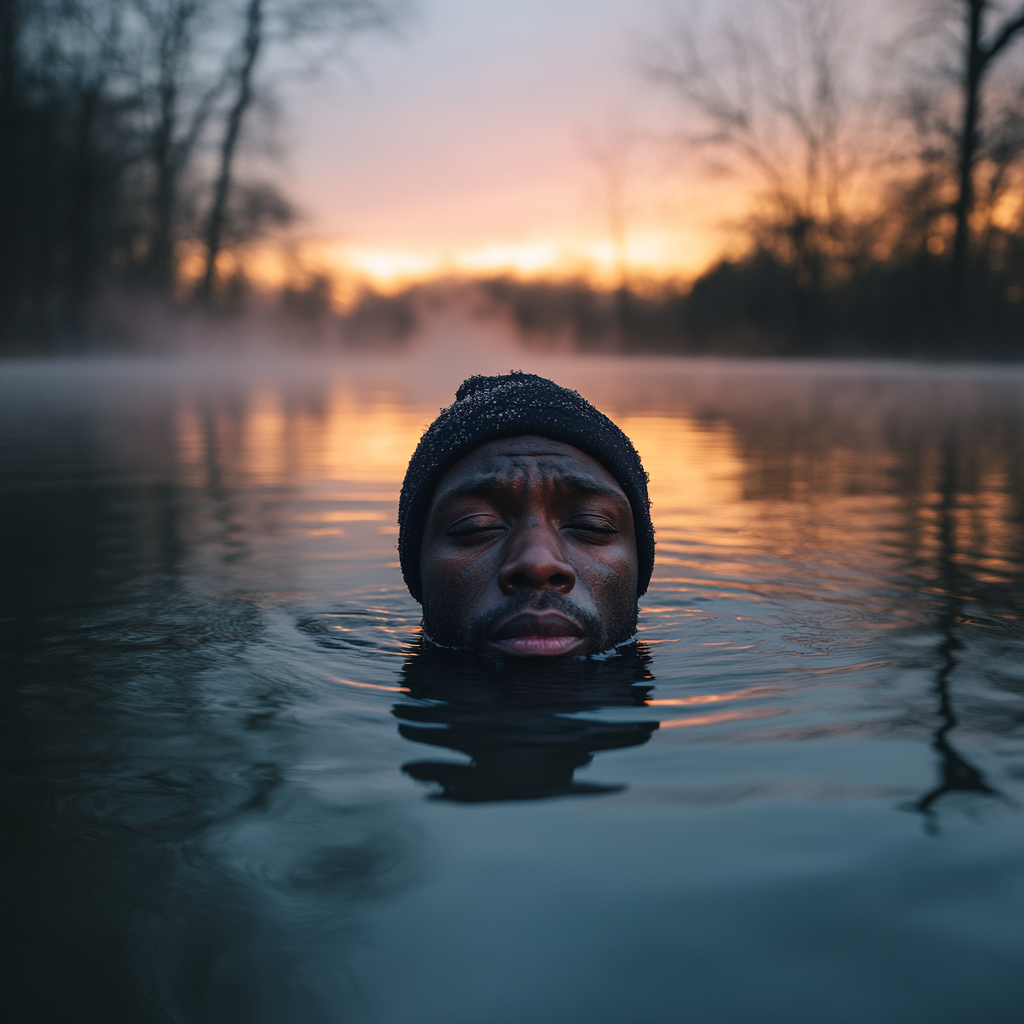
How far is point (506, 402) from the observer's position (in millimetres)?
4266

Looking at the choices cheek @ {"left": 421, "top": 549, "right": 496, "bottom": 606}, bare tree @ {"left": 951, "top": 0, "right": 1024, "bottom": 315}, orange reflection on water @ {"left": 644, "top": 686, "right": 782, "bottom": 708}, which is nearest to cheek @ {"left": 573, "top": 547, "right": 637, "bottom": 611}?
cheek @ {"left": 421, "top": 549, "right": 496, "bottom": 606}

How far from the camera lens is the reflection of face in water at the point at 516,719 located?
9.30ft

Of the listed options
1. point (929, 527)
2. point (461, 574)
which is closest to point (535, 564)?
point (461, 574)

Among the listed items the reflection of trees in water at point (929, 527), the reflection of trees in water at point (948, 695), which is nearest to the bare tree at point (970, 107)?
the reflection of trees in water at point (929, 527)

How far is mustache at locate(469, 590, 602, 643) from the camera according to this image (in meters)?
3.71

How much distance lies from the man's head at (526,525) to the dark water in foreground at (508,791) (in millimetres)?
168

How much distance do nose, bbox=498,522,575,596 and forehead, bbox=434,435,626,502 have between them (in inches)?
7.7

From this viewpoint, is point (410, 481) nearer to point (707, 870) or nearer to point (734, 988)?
point (707, 870)

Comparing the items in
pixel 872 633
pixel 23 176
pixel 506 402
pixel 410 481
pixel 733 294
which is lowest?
pixel 872 633

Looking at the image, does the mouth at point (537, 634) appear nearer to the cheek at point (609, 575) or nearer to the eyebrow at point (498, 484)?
the cheek at point (609, 575)

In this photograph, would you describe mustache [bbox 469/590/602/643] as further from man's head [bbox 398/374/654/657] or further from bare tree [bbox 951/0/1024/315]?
bare tree [bbox 951/0/1024/315]

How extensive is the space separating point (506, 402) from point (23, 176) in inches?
1029

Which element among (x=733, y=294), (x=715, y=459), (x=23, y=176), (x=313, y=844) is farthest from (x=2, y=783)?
(x=733, y=294)

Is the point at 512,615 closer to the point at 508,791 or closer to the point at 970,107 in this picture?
the point at 508,791
